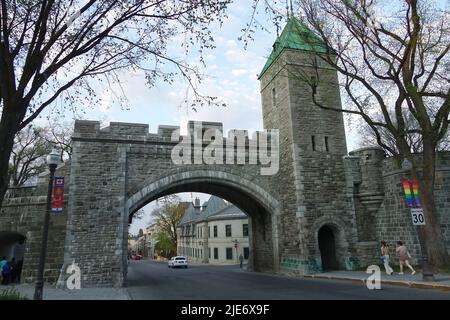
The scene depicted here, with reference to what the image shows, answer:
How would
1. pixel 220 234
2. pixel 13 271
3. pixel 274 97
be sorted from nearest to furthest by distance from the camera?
1. pixel 13 271
2. pixel 274 97
3. pixel 220 234

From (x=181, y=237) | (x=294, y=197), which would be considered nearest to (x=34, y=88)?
(x=294, y=197)

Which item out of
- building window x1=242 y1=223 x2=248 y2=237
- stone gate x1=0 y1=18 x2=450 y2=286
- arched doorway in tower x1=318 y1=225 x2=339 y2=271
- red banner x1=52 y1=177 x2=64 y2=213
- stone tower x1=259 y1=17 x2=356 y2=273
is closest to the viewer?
red banner x1=52 y1=177 x2=64 y2=213

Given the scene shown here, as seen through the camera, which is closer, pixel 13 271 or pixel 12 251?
pixel 13 271

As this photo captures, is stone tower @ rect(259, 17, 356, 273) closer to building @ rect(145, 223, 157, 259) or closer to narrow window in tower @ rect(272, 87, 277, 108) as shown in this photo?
narrow window in tower @ rect(272, 87, 277, 108)

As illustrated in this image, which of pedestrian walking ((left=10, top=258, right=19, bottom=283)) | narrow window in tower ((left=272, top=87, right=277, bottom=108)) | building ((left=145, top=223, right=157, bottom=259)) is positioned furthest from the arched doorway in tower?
building ((left=145, top=223, right=157, bottom=259))

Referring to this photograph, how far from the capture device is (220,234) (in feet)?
142

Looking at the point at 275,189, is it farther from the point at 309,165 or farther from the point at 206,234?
the point at 206,234

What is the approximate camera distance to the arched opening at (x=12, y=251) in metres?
15.2

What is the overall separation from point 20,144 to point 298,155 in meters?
23.9

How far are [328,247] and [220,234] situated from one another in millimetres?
26358

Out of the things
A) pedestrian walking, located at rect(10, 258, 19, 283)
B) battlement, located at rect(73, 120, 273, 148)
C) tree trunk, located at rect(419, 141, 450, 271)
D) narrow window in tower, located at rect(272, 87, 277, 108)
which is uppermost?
narrow window in tower, located at rect(272, 87, 277, 108)

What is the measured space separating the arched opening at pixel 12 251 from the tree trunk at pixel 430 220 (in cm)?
1669

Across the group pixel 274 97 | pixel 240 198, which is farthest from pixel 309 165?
pixel 240 198

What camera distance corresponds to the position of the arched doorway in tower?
17.4m
